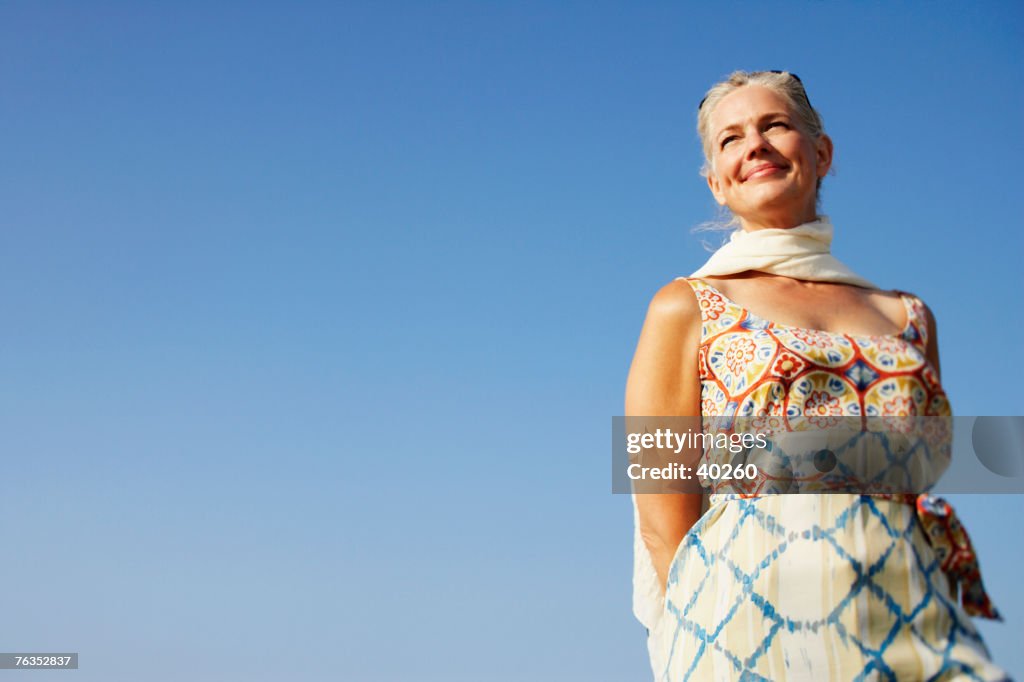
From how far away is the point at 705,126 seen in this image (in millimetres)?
3332

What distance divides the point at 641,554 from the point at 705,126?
4.73ft

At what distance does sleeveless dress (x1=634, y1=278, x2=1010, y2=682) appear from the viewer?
233 centimetres

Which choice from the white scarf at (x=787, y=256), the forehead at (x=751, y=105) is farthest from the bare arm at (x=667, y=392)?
the forehead at (x=751, y=105)

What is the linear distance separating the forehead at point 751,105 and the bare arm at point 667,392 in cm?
72

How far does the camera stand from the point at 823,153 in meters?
3.28

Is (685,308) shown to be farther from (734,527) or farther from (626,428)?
(734,527)

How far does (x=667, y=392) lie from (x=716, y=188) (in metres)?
0.90

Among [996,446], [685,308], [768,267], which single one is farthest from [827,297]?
[996,446]

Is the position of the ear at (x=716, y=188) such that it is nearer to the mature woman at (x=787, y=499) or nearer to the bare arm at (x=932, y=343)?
the mature woman at (x=787, y=499)

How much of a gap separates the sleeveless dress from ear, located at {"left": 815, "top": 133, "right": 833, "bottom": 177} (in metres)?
0.73

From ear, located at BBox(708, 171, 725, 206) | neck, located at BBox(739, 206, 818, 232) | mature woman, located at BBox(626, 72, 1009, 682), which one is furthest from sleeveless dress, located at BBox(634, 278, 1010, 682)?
ear, located at BBox(708, 171, 725, 206)

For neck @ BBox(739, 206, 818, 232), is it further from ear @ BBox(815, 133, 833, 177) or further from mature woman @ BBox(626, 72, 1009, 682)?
ear @ BBox(815, 133, 833, 177)

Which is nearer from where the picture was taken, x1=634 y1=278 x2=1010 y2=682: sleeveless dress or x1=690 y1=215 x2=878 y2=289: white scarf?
x1=634 y1=278 x2=1010 y2=682: sleeveless dress

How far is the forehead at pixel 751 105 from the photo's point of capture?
3.15 m
